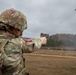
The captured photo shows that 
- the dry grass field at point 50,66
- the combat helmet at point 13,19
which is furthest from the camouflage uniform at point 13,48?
the dry grass field at point 50,66

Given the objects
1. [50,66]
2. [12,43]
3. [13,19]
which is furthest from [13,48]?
[50,66]

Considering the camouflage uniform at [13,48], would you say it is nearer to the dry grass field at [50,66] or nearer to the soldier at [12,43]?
the soldier at [12,43]

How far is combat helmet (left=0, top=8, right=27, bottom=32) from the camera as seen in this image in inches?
100

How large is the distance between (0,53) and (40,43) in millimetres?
397

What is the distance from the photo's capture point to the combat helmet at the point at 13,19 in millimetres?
2549

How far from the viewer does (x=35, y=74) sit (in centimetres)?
1647

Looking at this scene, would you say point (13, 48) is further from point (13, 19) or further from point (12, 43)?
point (13, 19)

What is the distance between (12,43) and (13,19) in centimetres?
19

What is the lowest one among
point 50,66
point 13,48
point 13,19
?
point 50,66

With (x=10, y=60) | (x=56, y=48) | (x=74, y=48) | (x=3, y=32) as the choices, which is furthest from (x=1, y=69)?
(x=56, y=48)

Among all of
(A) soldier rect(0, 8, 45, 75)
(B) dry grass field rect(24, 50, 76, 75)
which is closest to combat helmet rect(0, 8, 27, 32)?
(A) soldier rect(0, 8, 45, 75)

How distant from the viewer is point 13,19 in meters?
2.56

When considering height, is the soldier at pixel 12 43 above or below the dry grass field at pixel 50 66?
above

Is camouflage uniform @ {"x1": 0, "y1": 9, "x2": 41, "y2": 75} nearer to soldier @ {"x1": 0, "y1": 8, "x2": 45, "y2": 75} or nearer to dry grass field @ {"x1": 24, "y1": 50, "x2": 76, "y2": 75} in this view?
soldier @ {"x1": 0, "y1": 8, "x2": 45, "y2": 75}
